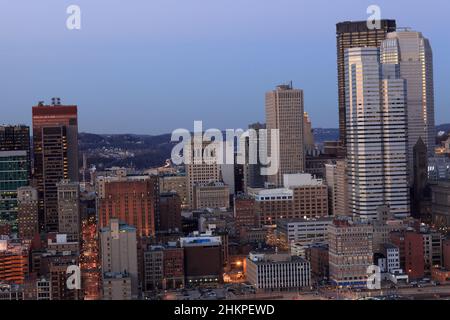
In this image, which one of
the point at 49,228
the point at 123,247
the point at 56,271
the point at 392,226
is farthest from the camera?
the point at 49,228

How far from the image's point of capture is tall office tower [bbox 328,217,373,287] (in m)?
10.5

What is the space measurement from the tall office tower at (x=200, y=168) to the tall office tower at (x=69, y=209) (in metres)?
4.46

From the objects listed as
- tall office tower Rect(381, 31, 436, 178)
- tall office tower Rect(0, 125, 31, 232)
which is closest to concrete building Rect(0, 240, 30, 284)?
tall office tower Rect(0, 125, 31, 232)

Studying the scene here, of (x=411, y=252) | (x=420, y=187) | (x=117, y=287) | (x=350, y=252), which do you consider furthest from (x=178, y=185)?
(x=117, y=287)

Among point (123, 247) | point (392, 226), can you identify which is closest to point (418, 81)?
point (392, 226)

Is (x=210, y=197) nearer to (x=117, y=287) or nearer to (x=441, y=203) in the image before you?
(x=441, y=203)

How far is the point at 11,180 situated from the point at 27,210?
5.87ft

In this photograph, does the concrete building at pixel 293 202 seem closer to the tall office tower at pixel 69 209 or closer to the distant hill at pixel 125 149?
the distant hill at pixel 125 149

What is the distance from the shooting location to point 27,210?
1421 centimetres

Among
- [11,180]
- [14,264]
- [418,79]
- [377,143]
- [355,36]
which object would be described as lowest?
[14,264]

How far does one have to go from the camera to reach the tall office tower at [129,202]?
520 inches

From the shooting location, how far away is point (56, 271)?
908cm
